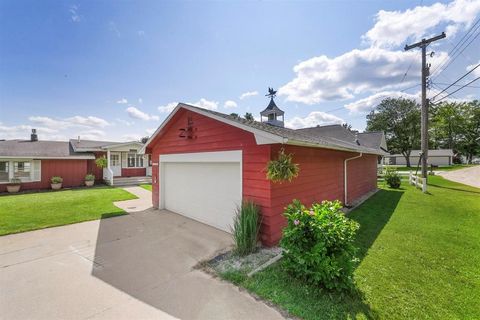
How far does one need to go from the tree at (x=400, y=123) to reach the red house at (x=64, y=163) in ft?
142

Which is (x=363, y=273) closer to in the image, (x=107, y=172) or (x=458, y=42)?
(x=458, y=42)

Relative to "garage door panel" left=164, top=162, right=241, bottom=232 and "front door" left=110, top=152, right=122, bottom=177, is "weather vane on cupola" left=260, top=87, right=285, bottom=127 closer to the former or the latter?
"garage door panel" left=164, top=162, right=241, bottom=232

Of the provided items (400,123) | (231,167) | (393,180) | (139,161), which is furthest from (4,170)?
(400,123)

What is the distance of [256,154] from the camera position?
491 cm

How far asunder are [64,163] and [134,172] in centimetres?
511

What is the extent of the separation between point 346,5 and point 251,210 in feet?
26.1

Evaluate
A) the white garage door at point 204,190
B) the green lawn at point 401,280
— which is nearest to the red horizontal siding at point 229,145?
the white garage door at point 204,190

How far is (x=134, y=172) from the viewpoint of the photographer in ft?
63.4

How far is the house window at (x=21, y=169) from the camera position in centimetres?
1380

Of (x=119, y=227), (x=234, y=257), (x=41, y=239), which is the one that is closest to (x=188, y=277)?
(x=234, y=257)

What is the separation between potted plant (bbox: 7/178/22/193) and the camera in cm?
1318

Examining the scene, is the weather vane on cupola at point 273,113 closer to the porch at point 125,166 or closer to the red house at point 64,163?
the red house at point 64,163

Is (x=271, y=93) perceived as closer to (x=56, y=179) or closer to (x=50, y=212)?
(x=50, y=212)

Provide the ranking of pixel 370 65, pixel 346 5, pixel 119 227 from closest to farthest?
pixel 119 227
pixel 346 5
pixel 370 65
